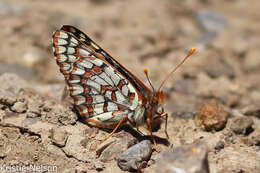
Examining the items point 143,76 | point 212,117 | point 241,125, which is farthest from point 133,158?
point 143,76

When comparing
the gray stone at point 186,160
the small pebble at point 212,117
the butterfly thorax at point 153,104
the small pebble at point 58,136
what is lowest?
the gray stone at point 186,160

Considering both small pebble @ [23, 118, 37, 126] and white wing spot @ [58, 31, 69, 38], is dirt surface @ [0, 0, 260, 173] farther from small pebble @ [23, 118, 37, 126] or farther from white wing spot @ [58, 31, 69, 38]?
white wing spot @ [58, 31, 69, 38]

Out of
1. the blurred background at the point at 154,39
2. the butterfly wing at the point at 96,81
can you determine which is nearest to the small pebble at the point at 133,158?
the butterfly wing at the point at 96,81

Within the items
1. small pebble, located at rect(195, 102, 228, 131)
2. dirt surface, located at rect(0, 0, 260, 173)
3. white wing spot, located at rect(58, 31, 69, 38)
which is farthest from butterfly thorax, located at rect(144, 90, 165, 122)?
white wing spot, located at rect(58, 31, 69, 38)

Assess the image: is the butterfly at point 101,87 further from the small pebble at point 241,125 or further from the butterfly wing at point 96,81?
the small pebble at point 241,125

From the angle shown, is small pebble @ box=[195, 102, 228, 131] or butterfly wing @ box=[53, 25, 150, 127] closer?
butterfly wing @ box=[53, 25, 150, 127]

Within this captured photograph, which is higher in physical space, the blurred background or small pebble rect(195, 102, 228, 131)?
the blurred background
